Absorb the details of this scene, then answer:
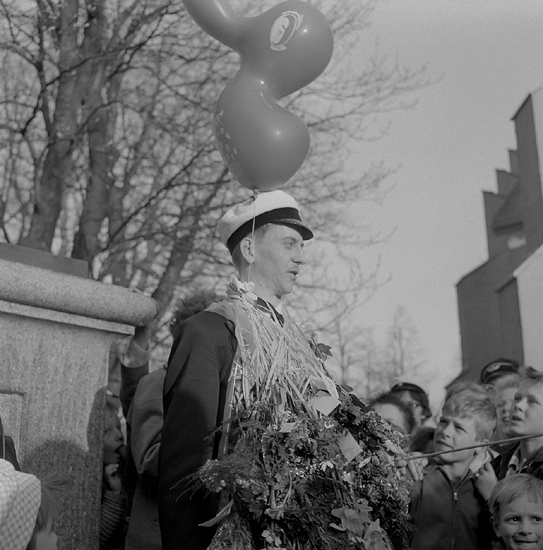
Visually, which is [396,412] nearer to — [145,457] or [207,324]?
[145,457]

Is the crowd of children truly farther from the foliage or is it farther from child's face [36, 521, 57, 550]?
child's face [36, 521, 57, 550]

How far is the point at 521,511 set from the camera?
3.80 meters

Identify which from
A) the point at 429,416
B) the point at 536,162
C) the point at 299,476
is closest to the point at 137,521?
the point at 299,476

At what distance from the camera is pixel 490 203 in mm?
32031

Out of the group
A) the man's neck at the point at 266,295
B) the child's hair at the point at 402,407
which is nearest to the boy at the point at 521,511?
the man's neck at the point at 266,295

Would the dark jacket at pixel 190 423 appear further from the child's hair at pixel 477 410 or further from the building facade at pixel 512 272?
the building facade at pixel 512 272

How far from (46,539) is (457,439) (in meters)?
2.84

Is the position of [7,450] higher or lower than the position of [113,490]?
lower

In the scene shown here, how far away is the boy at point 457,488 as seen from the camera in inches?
169

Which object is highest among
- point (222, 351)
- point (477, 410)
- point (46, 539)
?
point (477, 410)

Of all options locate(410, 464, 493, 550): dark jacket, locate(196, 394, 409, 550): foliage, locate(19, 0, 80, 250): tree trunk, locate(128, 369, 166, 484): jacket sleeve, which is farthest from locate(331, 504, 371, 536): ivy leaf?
locate(19, 0, 80, 250): tree trunk

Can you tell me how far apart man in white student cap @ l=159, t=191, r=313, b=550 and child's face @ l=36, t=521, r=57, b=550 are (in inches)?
30.8

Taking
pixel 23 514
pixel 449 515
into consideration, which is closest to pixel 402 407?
pixel 449 515

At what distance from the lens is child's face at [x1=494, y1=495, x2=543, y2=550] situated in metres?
3.79
